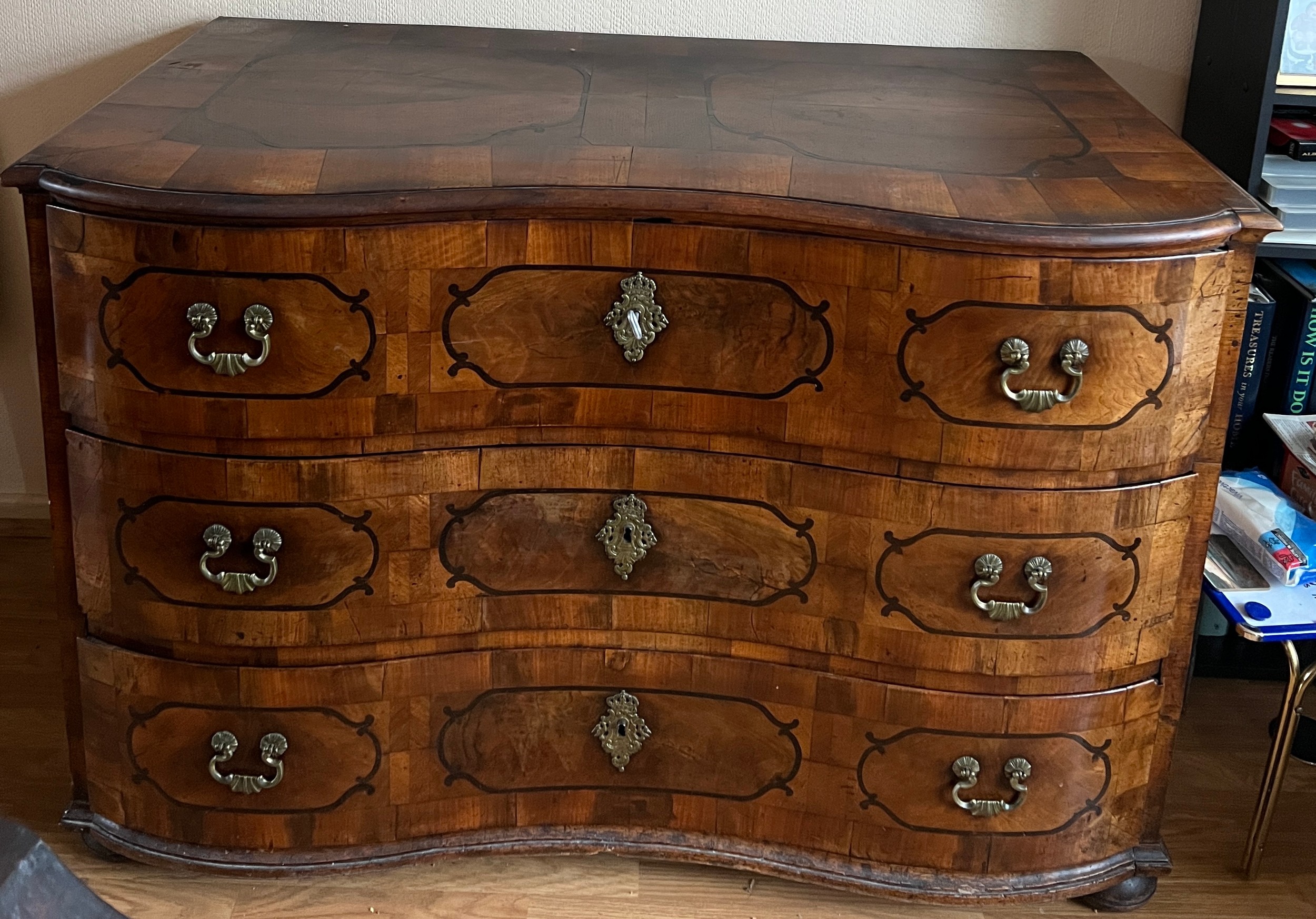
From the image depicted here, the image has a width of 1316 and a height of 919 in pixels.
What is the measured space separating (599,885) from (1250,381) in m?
1.07

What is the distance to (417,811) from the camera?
155 centimetres

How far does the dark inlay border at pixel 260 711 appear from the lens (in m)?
1.49

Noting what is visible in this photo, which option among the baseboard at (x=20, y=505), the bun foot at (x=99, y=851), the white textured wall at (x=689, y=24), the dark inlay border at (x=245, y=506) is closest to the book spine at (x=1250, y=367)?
the white textured wall at (x=689, y=24)

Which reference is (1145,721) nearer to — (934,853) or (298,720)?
(934,853)

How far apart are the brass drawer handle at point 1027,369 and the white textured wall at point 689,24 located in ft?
2.54

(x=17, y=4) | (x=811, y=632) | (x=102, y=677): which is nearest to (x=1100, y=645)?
(x=811, y=632)

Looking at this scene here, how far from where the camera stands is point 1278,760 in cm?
161

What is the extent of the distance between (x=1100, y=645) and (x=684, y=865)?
1.87ft

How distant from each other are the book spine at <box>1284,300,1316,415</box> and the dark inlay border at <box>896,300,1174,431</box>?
0.57m

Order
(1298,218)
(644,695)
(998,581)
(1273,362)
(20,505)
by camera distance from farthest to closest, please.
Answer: (20,505), (1273,362), (1298,218), (644,695), (998,581)

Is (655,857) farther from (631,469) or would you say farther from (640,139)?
(640,139)

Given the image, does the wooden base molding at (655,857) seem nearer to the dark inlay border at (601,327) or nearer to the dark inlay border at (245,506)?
the dark inlay border at (245,506)

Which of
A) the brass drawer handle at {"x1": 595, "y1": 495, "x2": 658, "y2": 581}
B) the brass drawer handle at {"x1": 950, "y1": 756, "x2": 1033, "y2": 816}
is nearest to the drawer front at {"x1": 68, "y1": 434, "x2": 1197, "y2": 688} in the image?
the brass drawer handle at {"x1": 595, "y1": 495, "x2": 658, "y2": 581}

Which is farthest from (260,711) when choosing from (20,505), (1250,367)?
(1250,367)
